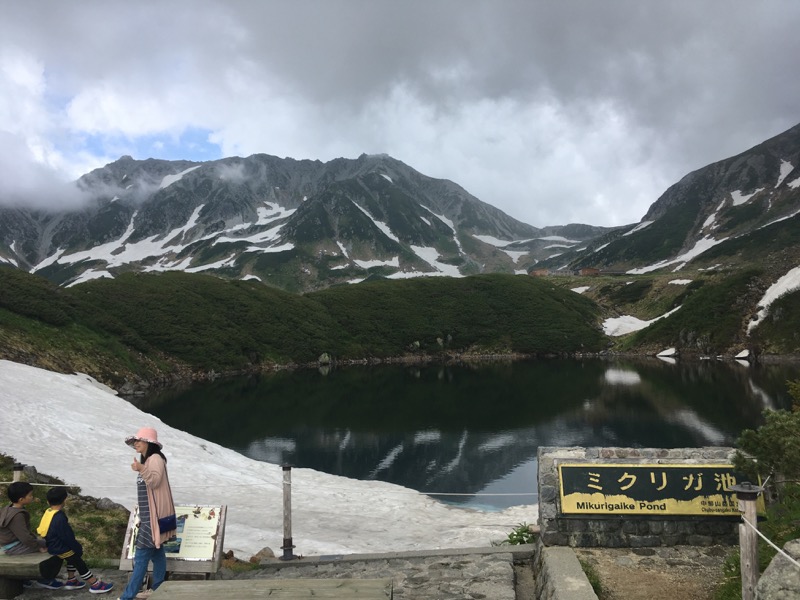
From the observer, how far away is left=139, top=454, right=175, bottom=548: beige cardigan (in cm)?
844

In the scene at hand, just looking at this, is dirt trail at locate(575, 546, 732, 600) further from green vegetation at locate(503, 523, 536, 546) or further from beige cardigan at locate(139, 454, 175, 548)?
beige cardigan at locate(139, 454, 175, 548)

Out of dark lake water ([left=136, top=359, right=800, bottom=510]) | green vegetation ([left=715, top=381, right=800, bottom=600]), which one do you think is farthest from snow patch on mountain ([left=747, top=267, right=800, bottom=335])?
green vegetation ([left=715, top=381, right=800, bottom=600])

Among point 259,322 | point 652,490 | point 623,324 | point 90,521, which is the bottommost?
point 90,521

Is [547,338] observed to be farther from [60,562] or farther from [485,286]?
[60,562]

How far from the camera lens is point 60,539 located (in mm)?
9492

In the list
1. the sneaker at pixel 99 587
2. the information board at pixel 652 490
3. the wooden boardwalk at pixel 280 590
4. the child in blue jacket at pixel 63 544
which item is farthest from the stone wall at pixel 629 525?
the child in blue jacket at pixel 63 544

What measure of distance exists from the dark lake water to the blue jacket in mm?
12856

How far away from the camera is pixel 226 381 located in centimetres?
7975

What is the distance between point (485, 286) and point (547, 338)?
3059 centimetres

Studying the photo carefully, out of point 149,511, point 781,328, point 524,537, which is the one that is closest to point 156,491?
point 149,511

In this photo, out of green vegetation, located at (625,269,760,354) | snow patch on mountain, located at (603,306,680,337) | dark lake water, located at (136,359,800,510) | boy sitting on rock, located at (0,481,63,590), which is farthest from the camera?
snow patch on mountain, located at (603,306,680,337)

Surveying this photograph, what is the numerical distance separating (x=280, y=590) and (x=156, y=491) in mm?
3373

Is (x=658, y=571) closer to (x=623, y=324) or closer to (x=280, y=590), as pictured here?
(x=280, y=590)

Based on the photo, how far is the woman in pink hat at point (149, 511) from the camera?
845 centimetres
